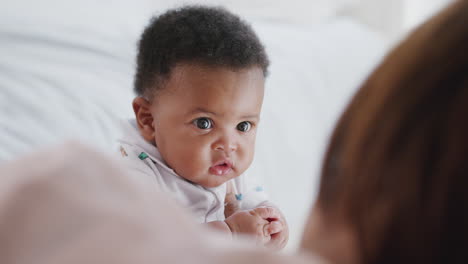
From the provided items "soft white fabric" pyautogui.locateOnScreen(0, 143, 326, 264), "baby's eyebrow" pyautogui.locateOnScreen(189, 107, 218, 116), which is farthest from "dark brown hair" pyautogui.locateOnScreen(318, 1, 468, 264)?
"baby's eyebrow" pyautogui.locateOnScreen(189, 107, 218, 116)

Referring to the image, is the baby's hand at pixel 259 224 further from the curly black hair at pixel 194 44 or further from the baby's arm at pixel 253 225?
the curly black hair at pixel 194 44

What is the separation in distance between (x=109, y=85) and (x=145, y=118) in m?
0.38

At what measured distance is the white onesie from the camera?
87cm

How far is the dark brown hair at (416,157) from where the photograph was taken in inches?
12.1

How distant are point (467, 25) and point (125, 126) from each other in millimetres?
714

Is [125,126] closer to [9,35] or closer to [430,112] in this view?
[9,35]

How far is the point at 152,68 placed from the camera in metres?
0.90

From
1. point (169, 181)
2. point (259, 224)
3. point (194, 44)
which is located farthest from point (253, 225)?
point (194, 44)

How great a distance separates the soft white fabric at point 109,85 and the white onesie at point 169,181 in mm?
179

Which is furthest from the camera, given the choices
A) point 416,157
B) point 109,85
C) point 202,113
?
point 109,85

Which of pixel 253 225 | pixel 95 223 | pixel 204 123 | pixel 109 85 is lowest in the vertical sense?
pixel 95 223

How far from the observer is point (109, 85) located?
1257 millimetres

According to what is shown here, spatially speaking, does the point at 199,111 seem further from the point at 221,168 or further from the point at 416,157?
the point at 416,157

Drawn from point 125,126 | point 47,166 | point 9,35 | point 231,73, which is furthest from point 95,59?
point 47,166
